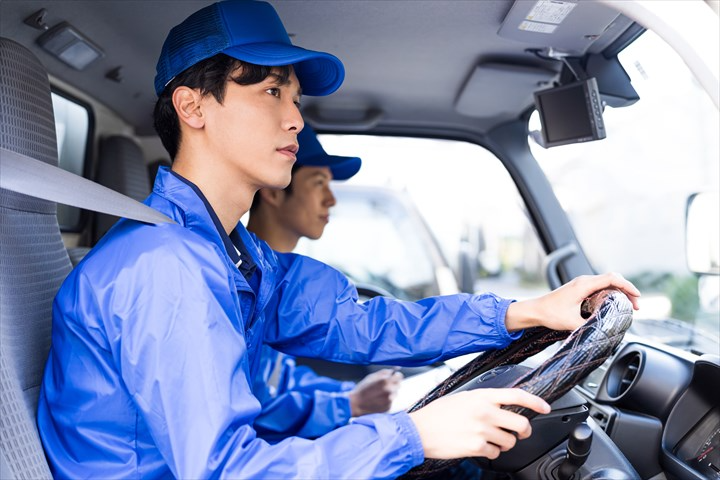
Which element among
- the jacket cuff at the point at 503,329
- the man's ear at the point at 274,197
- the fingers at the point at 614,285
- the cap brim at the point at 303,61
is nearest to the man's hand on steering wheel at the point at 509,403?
the fingers at the point at 614,285

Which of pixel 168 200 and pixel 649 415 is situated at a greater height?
pixel 168 200

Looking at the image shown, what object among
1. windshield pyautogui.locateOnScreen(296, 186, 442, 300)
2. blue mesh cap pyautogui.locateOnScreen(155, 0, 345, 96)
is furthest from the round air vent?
windshield pyautogui.locateOnScreen(296, 186, 442, 300)

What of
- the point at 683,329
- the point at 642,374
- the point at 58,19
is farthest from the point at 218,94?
the point at 683,329

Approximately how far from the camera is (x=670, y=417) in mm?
1545

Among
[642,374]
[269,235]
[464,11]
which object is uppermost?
[464,11]

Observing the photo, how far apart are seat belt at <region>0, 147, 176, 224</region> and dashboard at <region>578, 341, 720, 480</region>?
3.78ft

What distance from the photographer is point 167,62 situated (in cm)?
149

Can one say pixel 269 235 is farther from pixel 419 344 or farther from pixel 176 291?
pixel 176 291

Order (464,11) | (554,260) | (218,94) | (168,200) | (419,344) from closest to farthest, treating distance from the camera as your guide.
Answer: (168,200), (218,94), (419,344), (464,11), (554,260)

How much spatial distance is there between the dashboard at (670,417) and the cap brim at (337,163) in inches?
53.9

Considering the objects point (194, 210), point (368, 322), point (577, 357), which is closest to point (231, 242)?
point (194, 210)

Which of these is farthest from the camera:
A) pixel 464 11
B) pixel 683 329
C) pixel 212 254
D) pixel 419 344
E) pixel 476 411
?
pixel 683 329

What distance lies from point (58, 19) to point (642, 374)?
1765 mm

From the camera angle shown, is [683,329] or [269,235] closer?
[683,329]
